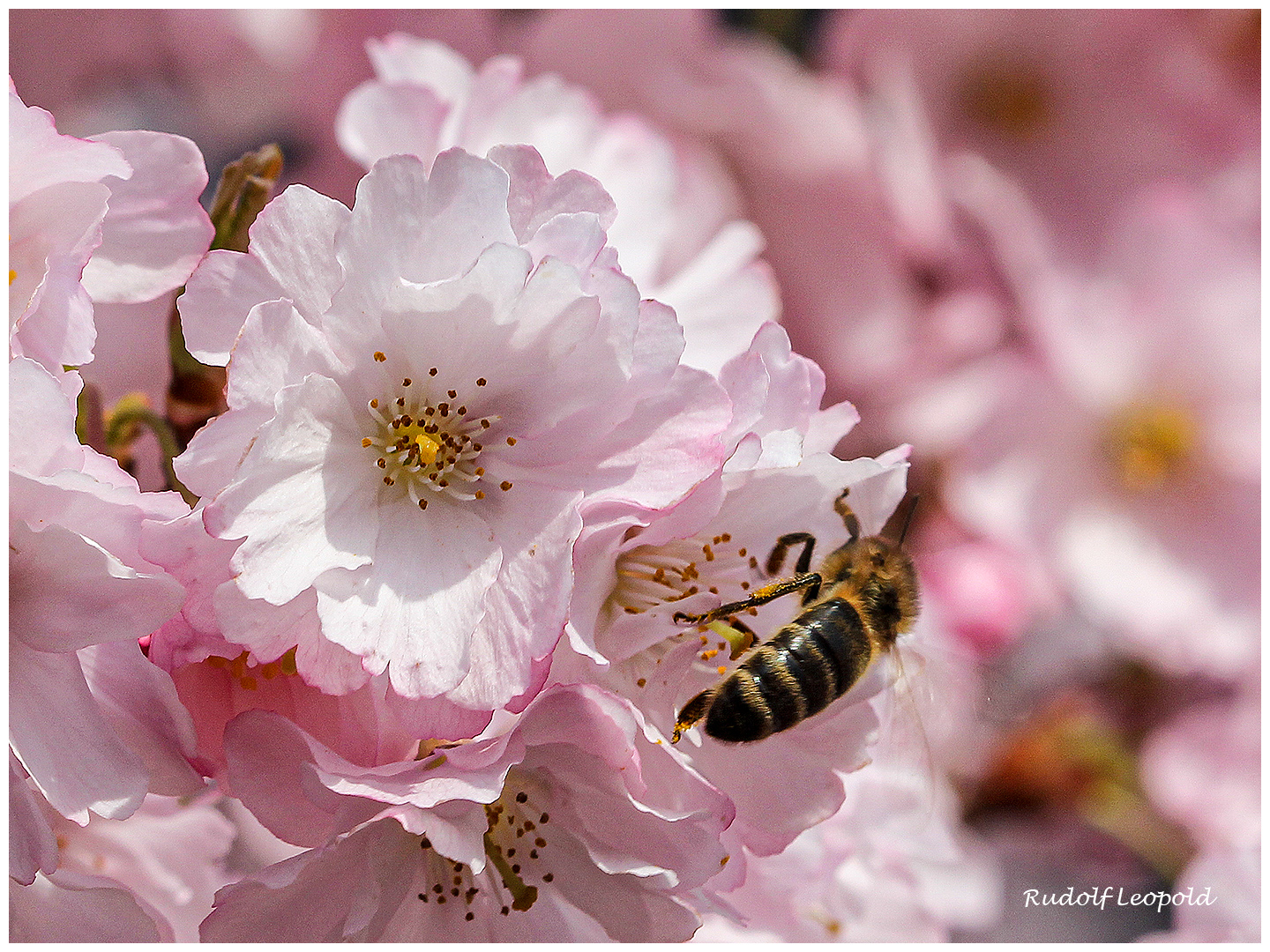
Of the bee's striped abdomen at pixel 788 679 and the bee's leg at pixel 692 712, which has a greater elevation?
the bee's striped abdomen at pixel 788 679

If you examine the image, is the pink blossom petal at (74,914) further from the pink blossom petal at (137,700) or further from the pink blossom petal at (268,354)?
the pink blossom petal at (268,354)

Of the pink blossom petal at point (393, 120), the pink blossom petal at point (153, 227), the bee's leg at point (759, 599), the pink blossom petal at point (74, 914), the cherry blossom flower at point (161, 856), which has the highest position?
the pink blossom petal at point (393, 120)

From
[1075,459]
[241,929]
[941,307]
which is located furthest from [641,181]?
[1075,459]

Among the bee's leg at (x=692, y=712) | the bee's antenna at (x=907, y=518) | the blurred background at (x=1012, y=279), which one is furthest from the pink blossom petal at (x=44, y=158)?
the blurred background at (x=1012, y=279)

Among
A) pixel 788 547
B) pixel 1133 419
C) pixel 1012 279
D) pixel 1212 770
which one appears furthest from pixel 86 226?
pixel 1212 770

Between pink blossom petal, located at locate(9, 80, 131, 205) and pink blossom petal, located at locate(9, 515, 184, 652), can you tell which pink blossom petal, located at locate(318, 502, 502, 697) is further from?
pink blossom petal, located at locate(9, 80, 131, 205)
